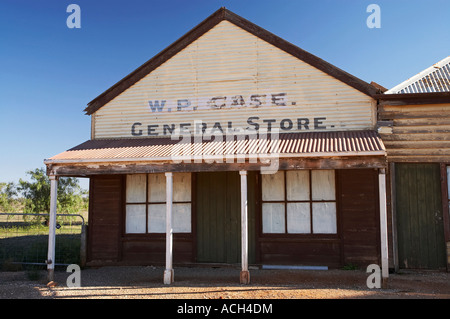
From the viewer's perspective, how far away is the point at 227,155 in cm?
852

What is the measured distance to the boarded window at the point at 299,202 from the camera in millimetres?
9883

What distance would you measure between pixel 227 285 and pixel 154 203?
141 inches

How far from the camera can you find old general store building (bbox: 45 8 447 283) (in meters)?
9.45

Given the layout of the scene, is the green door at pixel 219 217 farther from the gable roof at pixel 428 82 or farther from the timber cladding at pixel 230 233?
the gable roof at pixel 428 82

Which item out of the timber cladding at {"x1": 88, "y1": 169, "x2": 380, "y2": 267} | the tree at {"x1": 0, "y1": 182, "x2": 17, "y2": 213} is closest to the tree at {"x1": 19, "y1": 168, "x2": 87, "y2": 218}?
the tree at {"x1": 0, "y1": 182, "x2": 17, "y2": 213}

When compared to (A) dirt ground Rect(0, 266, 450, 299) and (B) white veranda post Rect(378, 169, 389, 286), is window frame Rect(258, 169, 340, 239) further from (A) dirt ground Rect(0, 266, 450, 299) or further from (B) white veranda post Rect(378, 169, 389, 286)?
(B) white veranda post Rect(378, 169, 389, 286)

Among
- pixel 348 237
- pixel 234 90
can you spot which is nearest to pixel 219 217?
pixel 348 237

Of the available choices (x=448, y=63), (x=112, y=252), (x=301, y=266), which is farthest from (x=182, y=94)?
(x=448, y=63)

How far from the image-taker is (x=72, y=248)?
40.0ft

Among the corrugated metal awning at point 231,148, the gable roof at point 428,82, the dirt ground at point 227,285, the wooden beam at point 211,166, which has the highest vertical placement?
the gable roof at point 428,82

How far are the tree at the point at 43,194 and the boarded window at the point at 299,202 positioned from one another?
2030 centimetres

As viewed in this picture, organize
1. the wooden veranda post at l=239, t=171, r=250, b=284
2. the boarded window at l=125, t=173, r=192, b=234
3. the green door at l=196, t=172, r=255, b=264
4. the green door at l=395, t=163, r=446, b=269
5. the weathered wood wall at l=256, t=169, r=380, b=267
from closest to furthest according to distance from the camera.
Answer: the wooden veranda post at l=239, t=171, r=250, b=284 → the green door at l=395, t=163, r=446, b=269 → the weathered wood wall at l=256, t=169, r=380, b=267 → the green door at l=196, t=172, r=255, b=264 → the boarded window at l=125, t=173, r=192, b=234

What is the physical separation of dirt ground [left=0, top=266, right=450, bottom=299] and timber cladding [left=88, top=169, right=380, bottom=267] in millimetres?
503

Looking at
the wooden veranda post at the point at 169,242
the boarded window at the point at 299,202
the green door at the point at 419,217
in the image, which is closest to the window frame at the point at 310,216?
the boarded window at the point at 299,202
